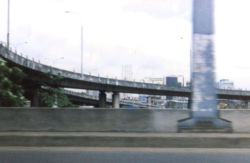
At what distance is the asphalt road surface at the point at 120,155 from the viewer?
828 centimetres

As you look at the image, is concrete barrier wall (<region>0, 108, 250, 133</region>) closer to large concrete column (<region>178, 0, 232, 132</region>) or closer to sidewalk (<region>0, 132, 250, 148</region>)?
large concrete column (<region>178, 0, 232, 132</region>)

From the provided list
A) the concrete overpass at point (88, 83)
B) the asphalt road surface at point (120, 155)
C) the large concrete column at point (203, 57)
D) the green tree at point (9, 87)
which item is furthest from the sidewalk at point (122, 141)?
the concrete overpass at point (88, 83)

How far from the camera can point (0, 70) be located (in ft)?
44.6

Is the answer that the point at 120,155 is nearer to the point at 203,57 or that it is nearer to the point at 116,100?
the point at 203,57

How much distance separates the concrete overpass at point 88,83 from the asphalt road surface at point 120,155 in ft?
135

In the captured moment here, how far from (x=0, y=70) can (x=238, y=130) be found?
903cm

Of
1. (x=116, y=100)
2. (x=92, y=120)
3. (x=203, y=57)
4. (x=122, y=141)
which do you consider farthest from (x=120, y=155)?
(x=116, y=100)

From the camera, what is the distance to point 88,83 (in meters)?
71.0

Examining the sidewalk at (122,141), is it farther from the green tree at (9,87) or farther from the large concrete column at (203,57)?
the green tree at (9,87)

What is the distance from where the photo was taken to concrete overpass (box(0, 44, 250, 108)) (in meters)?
55.8

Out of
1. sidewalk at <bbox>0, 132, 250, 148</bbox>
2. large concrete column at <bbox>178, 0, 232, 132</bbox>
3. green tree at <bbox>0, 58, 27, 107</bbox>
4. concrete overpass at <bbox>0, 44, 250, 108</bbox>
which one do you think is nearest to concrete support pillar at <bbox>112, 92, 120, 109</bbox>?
concrete overpass at <bbox>0, 44, 250, 108</bbox>

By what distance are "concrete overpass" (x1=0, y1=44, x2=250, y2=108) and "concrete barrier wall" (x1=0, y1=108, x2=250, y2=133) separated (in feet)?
127

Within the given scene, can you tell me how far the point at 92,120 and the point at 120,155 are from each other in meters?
2.74

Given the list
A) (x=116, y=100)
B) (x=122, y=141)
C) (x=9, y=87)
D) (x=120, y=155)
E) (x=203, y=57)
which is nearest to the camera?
(x=120, y=155)
